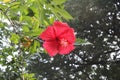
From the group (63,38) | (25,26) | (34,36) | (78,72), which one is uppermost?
(78,72)

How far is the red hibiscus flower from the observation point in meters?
1.06

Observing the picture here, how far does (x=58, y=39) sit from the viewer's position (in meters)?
1.10

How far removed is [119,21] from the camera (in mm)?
15109

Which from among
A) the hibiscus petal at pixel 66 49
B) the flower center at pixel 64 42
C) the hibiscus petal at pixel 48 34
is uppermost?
the hibiscus petal at pixel 48 34

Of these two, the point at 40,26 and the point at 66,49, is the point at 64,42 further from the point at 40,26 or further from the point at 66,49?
the point at 40,26

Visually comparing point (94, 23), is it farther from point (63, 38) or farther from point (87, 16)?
point (63, 38)

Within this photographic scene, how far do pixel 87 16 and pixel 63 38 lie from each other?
1348 cm

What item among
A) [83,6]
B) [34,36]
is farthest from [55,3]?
[83,6]

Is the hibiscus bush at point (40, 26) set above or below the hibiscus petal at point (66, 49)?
above

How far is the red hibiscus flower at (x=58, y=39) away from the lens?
1064mm

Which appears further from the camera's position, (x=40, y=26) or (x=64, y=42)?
(x=40, y=26)

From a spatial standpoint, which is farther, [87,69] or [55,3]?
[87,69]

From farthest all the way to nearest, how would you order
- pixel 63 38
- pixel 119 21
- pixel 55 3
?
pixel 119 21 < pixel 55 3 < pixel 63 38

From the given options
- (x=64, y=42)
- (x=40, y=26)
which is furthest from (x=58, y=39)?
(x=40, y=26)
